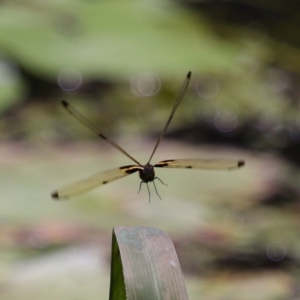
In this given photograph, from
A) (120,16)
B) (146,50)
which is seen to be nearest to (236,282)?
(146,50)

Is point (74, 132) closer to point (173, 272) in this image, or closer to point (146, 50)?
point (146, 50)

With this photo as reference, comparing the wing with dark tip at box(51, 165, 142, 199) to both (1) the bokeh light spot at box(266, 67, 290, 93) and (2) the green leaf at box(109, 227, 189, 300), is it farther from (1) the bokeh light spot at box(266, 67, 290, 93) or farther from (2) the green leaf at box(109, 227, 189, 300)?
(1) the bokeh light spot at box(266, 67, 290, 93)

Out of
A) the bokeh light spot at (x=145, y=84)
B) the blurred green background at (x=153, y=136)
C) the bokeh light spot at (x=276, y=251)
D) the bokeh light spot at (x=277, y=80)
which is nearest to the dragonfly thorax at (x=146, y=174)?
the blurred green background at (x=153, y=136)

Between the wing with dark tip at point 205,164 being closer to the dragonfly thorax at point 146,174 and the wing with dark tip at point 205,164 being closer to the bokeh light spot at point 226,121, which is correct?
the dragonfly thorax at point 146,174

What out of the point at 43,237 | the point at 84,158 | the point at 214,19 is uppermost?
the point at 214,19

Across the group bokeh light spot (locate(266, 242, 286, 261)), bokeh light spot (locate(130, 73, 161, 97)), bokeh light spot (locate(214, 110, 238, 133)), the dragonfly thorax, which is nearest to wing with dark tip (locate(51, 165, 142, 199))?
the dragonfly thorax

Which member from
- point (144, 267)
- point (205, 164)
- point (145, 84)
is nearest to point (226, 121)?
point (145, 84)
